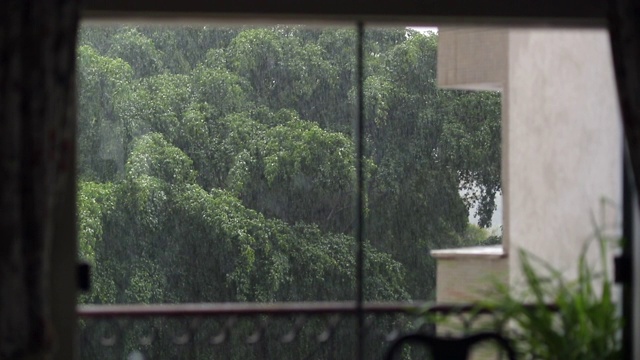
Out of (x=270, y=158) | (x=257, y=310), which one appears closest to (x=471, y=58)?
(x=257, y=310)

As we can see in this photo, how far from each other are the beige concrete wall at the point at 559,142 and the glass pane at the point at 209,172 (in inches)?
310

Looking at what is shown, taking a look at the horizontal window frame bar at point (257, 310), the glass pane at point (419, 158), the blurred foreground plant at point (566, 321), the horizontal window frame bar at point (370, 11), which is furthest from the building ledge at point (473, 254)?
the glass pane at point (419, 158)

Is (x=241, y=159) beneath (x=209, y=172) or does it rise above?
above

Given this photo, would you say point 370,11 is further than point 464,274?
No

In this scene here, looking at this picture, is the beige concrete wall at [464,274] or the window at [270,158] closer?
the beige concrete wall at [464,274]

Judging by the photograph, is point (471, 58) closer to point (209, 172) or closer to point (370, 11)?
point (370, 11)

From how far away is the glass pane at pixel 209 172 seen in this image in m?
12.4

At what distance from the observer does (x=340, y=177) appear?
1280 cm

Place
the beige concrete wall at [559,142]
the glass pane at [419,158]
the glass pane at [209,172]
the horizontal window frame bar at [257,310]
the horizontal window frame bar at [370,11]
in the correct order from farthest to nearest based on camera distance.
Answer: the glass pane at [209,172], the glass pane at [419,158], the beige concrete wall at [559,142], the horizontal window frame bar at [257,310], the horizontal window frame bar at [370,11]

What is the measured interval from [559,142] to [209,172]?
8686 millimetres

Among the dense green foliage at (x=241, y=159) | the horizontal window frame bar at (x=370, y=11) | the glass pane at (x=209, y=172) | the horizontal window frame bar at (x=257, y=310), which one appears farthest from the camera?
the glass pane at (x=209, y=172)

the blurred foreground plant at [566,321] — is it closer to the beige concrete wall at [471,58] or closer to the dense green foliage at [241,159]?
the beige concrete wall at [471,58]

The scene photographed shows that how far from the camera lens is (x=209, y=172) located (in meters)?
12.5

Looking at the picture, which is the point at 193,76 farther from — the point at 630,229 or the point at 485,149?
the point at 630,229
